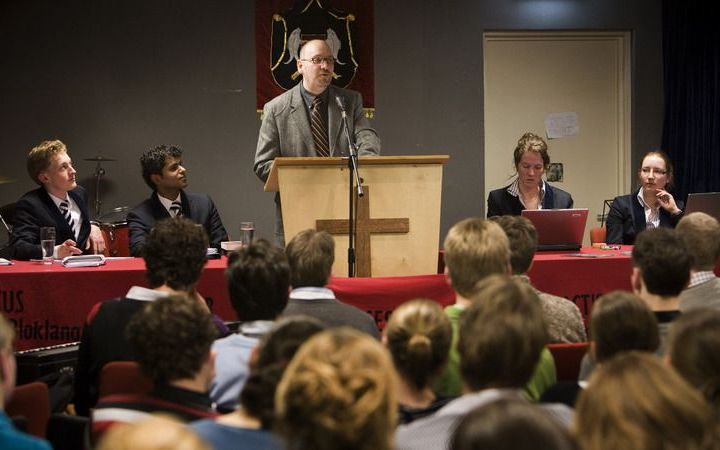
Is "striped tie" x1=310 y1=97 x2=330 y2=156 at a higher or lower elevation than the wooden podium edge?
higher

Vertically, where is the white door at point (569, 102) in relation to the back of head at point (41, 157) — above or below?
above

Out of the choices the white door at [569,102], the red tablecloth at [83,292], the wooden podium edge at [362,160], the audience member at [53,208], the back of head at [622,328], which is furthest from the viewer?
the white door at [569,102]

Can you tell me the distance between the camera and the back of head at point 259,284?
2.89m

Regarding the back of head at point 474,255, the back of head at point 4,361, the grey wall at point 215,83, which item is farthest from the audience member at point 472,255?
the grey wall at point 215,83

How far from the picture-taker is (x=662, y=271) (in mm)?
3006

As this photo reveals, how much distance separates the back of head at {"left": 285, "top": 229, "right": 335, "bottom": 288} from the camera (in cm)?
332

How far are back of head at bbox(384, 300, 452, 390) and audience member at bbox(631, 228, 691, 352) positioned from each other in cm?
105

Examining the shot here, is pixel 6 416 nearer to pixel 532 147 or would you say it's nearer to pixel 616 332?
pixel 616 332

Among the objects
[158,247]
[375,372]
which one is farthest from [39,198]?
[375,372]

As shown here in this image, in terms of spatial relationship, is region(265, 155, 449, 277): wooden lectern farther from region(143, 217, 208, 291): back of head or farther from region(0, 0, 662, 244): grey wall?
region(0, 0, 662, 244): grey wall

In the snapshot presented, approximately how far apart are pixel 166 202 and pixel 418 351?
131 inches

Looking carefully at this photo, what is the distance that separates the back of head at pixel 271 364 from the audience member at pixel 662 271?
1444 millimetres

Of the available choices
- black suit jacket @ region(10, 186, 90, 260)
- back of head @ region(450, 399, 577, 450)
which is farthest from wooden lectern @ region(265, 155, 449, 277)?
back of head @ region(450, 399, 577, 450)

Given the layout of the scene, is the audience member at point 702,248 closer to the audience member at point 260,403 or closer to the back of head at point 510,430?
the audience member at point 260,403
